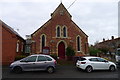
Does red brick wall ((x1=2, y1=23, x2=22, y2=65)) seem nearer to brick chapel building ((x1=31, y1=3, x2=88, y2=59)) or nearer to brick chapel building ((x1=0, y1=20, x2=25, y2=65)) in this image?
brick chapel building ((x1=0, y1=20, x2=25, y2=65))

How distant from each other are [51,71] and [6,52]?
904 cm

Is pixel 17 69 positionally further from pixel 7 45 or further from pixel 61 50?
pixel 61 50

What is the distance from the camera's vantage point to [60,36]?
2353 centimetres

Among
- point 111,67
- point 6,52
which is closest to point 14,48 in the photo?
point 6,52

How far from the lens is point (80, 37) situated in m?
24.0

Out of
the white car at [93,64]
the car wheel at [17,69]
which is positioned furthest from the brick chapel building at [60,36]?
the car wheel at [17,69]

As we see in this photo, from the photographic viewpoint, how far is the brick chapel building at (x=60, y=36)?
22.9 m

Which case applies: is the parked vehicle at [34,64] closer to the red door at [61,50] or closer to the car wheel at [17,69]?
the car wheel at [17,69]

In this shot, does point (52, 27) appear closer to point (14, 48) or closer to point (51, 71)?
point (14, 48)

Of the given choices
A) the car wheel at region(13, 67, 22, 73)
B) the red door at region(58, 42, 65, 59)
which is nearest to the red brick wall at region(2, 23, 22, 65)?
the car wheel at region(13, 67, 22, 73)

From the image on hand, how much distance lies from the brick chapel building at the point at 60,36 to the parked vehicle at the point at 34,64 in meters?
10.3

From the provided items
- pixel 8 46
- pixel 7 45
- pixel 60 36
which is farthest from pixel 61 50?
pixel 7 45

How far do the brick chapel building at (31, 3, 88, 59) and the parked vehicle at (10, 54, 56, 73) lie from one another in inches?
405

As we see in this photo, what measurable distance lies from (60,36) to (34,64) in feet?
39.2
